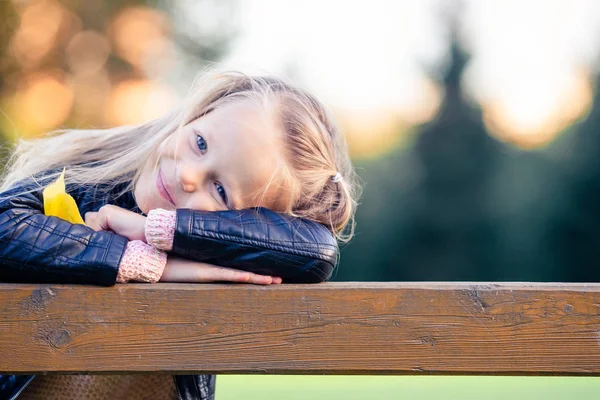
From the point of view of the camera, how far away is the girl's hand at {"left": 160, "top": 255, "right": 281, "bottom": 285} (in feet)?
4.25

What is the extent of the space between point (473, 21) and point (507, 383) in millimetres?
5686

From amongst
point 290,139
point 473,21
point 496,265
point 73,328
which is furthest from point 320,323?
point 473,21

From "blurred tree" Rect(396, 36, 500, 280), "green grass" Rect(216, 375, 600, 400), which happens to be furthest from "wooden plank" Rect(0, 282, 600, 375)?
"blurred tree" Rect(396, 36, 500, 280)

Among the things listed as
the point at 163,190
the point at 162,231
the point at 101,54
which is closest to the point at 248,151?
the point at 163,190

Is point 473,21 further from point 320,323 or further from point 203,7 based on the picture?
point 320,323

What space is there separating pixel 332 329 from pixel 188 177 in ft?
1.78

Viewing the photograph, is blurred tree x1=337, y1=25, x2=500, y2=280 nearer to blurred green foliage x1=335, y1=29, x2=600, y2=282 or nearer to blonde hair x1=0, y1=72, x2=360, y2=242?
blurred green foliage x1=335, y1=29, x2=600, y2=282

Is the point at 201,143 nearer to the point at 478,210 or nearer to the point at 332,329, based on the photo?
the point at 332,329

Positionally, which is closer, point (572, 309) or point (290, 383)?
point (572, 309)

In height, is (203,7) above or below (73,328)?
below

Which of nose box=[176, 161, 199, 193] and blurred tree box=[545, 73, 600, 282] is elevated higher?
nose box=[176, 161, 199, 193]

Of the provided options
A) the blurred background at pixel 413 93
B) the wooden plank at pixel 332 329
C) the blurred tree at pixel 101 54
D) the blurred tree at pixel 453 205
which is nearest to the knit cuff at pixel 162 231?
the wooden plank at pixel 332 329

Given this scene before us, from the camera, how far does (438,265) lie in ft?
26.3

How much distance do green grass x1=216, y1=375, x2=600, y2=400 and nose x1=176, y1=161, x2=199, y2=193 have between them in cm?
286
